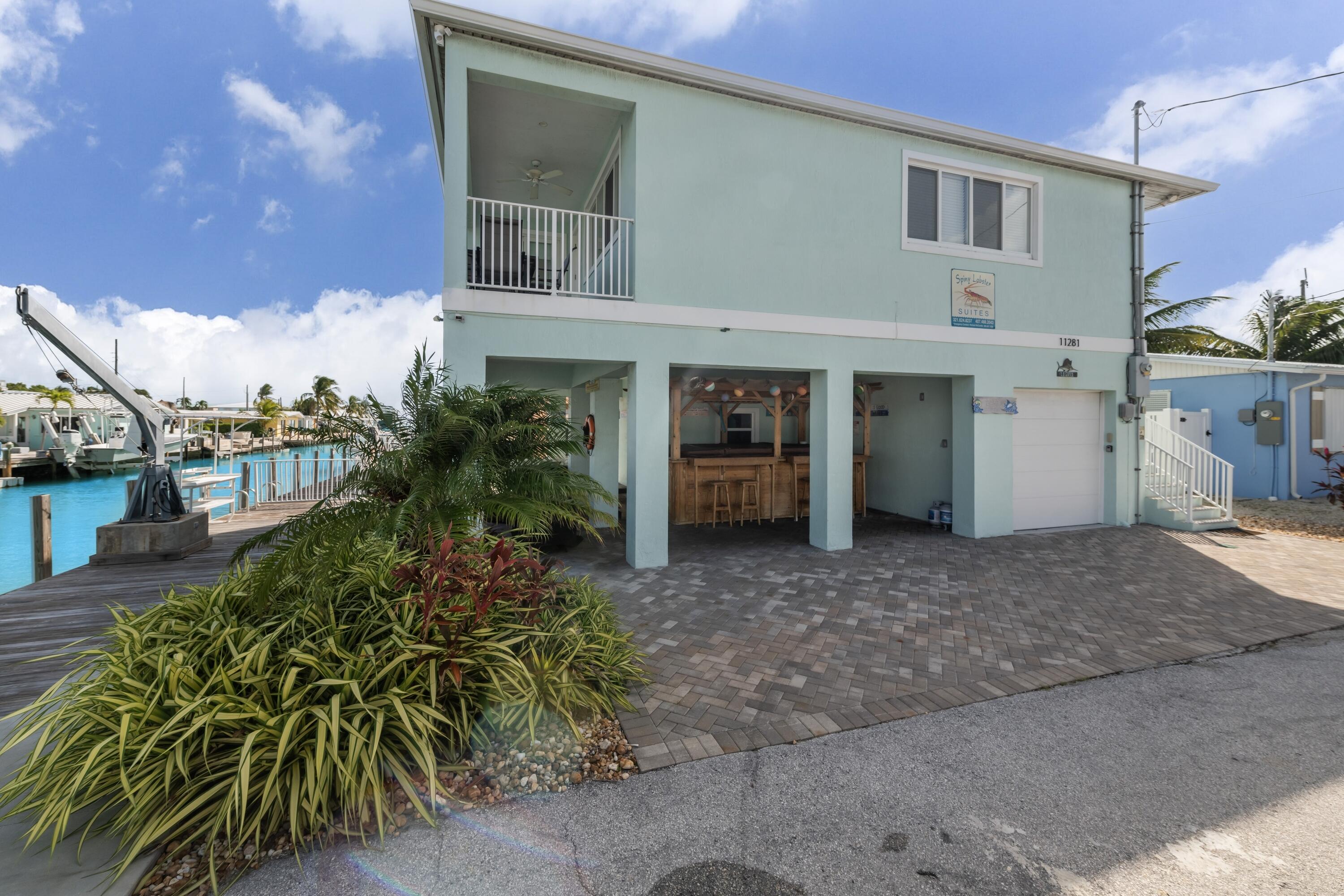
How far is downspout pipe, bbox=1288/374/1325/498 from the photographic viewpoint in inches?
475

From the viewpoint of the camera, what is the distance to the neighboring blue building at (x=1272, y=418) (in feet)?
39.7

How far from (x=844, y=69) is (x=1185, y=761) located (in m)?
10.2

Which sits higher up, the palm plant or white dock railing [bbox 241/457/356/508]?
the palm plant

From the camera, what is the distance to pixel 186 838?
2.19 metres

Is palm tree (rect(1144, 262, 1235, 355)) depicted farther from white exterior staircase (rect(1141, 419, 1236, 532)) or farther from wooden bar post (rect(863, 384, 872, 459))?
wooden bar post (rect(863, 384, 872, 459))

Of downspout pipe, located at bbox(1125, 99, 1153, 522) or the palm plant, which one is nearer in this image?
the palm plant

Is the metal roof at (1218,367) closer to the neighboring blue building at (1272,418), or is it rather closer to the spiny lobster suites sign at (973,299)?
the neighboring blue building at (1272,418)

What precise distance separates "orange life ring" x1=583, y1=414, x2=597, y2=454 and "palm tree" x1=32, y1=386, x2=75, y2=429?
1493 inches

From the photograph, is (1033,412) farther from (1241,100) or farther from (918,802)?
(918,802)

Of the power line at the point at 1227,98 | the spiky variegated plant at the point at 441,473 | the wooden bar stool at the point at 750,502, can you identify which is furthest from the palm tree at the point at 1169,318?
the spiky variegated plant at the point at 441,473

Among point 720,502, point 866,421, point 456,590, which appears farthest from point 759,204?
point 456,590

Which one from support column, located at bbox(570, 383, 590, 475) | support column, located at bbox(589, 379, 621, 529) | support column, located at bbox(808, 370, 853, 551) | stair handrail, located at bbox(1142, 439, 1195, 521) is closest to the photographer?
support column, located at bbox(808, 370, 853, 551)

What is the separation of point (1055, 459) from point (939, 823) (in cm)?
856

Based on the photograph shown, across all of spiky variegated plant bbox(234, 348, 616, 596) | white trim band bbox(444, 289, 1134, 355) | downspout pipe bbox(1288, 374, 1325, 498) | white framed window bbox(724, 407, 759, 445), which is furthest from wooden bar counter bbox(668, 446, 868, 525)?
downspout pipe bbox(1288, 374, 1325, 498)
